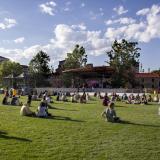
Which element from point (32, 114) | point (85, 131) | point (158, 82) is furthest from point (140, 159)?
point (158, 82)

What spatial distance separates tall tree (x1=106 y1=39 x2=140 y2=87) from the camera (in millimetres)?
91375

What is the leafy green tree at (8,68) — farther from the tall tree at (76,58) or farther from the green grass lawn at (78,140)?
the green grass lawn at (78,140)

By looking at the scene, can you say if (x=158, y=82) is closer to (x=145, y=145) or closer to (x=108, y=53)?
(x=108, y=53)

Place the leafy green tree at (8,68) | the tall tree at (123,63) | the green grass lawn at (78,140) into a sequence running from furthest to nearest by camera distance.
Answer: the leafy green tree at (8,68)
the tall tree at (123,63)
the green grass lawn at (78,140)

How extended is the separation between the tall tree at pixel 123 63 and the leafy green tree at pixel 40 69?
66.7 ft

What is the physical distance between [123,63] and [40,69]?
2816 cm

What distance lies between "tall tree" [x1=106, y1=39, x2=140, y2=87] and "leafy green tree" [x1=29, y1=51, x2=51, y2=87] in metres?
20.3

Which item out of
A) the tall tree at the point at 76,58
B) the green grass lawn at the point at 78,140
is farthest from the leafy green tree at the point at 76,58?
the green grass lawn at the point at 78,140

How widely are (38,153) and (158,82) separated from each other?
374ft

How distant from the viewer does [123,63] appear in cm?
9331

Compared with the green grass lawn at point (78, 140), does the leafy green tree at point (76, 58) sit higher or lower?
higher

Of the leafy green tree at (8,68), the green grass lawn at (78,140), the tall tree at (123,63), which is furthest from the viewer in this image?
the leafy green tree at (8,68)

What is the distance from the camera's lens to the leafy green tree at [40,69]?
336ft

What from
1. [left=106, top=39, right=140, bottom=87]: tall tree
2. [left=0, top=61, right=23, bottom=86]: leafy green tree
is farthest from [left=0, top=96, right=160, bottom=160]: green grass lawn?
[left=0, top=61, right=23, bottom=86]: leafy green tree
